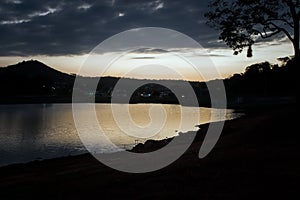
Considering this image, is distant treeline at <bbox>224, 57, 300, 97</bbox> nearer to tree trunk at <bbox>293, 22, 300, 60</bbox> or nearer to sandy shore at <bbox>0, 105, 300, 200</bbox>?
tree trunk at <bbox>293, 22, 300, 60</bbox>

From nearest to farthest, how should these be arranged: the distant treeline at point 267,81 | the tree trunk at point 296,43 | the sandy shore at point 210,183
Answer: the sandy shore at point 210,183 < the tree trunk at point 296,43 < the distant treeline at point 267,81

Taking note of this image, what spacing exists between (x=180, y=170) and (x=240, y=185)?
3168 mm

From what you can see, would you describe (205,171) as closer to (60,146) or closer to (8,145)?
(60,146)

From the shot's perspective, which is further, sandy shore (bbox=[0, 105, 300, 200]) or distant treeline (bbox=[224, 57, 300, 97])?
distant treeline (bbox=[224, 57, 300, 97])

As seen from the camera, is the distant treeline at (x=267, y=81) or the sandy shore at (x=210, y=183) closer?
the sandy shore at (x=210, y=183)

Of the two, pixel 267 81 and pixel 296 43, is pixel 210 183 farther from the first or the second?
pixel 267 81

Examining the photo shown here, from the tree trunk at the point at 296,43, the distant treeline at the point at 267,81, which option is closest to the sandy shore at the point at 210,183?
the tree trunk at the point at 296,43

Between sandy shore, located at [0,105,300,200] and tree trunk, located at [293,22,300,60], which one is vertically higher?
tree trunk, located at [293,22,300,60]

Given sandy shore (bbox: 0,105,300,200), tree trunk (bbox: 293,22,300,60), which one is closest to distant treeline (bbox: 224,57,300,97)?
tree trunk (bbox: 293,22,300,60)

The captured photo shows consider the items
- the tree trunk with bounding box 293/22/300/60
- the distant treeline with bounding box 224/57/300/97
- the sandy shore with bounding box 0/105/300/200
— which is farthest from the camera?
the distant treeline with bounding box 224/57/300/97

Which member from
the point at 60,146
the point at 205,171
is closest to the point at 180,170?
the point at 205,171

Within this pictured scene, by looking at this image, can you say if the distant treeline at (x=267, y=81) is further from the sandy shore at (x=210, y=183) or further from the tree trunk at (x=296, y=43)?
the sandy shore at (x=210, y=183)

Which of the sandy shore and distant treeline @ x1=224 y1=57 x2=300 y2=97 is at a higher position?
distant treeline @ x1=224 y1=57 x2=300 y2=97

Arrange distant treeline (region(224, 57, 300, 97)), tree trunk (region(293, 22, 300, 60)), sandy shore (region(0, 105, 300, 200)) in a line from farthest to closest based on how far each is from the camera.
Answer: distant treeline (region(224, 57, 300, 97)) < tree trunk (region(293, 22, 300, 60)) < sandy shore (region(0, 105, 300, 200))
